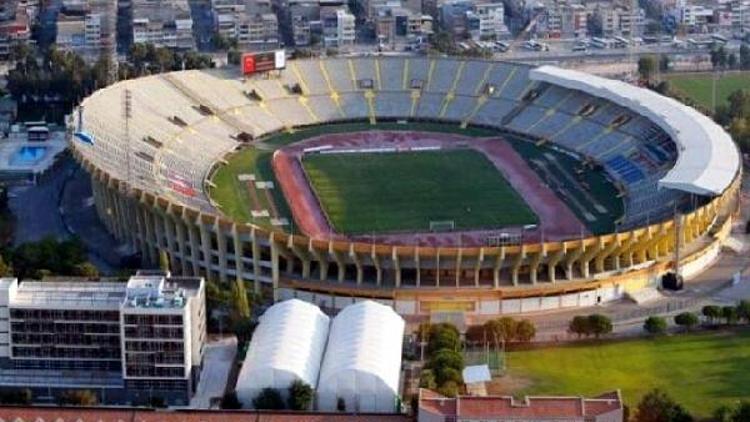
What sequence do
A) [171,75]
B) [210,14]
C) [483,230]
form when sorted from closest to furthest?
[483,230] < [171,75] < [210,14]

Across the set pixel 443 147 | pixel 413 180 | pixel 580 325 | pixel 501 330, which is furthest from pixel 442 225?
pixel 443 147

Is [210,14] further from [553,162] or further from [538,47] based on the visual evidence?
[553,162]

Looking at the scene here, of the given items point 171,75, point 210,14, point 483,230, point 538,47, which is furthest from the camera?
point 210,14

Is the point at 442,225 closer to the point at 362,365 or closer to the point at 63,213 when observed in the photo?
the point at 63,213

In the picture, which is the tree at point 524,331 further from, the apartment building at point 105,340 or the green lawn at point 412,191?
the green lawn at point 412,191

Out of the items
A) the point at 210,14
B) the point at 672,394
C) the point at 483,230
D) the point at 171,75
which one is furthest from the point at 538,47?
the point at 672,394

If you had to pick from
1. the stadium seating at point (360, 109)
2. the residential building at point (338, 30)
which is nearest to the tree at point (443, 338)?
the stadium seating at point (360, 109)
